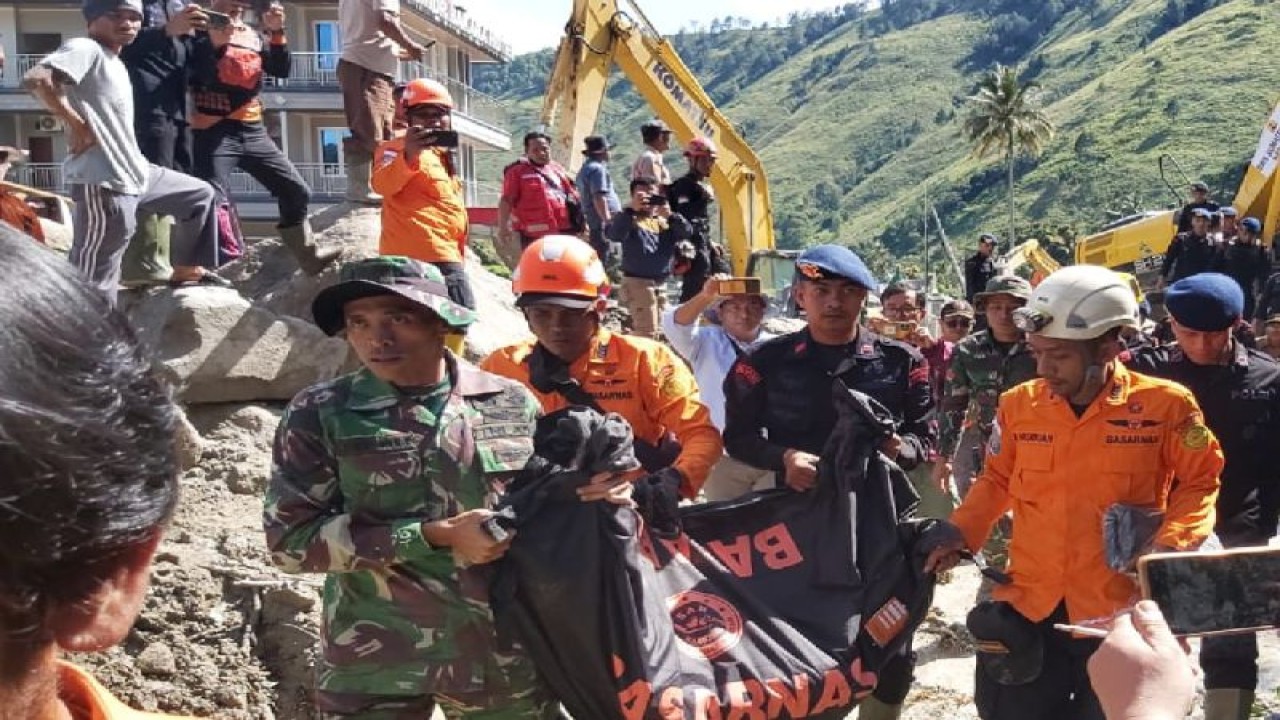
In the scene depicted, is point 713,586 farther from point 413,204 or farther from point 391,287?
point 413,204

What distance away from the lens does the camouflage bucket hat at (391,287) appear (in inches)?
116

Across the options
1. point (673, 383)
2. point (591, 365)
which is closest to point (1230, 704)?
point (673, 383)

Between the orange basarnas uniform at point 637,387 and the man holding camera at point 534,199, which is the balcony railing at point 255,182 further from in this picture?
the orange basarnas uniform at point 637,387

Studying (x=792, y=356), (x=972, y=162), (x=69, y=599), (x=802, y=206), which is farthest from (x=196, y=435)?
(x=802, y=206)

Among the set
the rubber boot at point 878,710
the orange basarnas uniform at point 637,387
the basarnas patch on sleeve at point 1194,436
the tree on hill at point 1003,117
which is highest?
the tree on hill at point 1003,117

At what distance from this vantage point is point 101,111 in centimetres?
560

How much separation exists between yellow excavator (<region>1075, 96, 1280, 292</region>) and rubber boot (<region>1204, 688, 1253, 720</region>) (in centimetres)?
1283

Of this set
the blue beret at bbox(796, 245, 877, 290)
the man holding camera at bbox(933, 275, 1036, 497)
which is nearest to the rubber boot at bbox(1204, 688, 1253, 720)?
the man holding camera at bbox(933, 275, 1036, 497)

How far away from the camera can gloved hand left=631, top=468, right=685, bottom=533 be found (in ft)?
11.6

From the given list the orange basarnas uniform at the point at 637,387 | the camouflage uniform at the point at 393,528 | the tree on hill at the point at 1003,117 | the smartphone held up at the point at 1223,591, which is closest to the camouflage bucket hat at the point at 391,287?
the camouflage uniform at the point at 393,528

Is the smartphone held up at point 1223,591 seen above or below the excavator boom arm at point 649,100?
below

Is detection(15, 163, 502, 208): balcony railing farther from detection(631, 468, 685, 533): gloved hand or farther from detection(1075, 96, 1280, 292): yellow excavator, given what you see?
detection(631, 468, 685, 533): gloved hand

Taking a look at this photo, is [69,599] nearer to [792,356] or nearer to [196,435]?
[792,356]

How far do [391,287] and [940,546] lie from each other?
5.83 ft
